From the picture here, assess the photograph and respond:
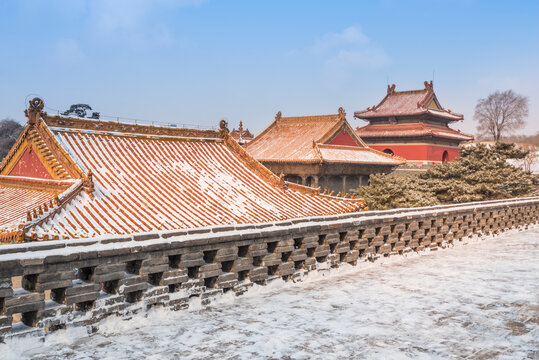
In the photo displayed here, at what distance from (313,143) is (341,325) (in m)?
23.0

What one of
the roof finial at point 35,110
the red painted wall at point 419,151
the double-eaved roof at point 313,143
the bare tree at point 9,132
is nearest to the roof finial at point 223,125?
the roof finial at point 35,110

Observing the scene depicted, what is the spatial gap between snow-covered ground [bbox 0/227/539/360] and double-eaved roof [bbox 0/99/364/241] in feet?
17.8

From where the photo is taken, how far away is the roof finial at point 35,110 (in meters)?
12.7

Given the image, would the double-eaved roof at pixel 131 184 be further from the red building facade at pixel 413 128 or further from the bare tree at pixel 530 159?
the bare tree at pixel 530 159

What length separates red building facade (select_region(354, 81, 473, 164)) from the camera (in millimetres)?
41250

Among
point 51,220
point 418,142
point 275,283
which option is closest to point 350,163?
point 418,142

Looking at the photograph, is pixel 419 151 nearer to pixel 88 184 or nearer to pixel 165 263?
pixel 88 184

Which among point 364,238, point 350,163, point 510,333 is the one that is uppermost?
point 350,163

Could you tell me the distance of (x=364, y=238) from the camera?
281 inches

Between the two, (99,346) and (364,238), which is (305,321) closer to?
(99,346)

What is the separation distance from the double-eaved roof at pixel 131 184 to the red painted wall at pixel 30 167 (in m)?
0.03

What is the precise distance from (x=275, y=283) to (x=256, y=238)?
0.66m

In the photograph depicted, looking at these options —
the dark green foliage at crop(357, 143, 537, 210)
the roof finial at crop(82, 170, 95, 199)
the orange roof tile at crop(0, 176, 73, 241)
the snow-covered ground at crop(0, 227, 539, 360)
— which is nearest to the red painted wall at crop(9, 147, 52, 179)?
the orange roof tile at crop(0, 176, 73, 241)

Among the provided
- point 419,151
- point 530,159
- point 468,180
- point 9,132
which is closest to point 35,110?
point 468,180
